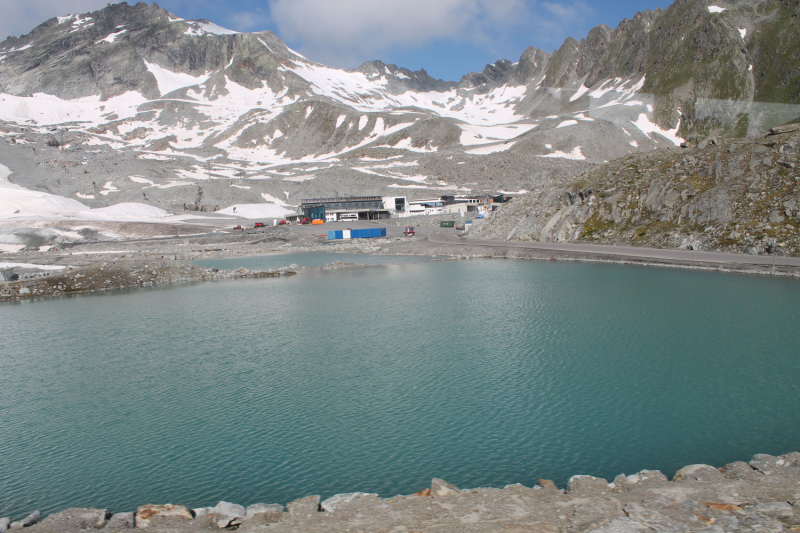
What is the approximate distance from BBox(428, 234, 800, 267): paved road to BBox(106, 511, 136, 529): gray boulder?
39800 mm

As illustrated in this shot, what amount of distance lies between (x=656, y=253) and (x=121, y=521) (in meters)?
43.4

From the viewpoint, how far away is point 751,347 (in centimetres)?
2022

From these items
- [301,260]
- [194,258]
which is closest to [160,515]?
[301,260]

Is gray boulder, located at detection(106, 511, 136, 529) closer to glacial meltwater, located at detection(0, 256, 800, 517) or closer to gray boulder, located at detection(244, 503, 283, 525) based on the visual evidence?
glacial meltwater, located at detection(0, 256, 800, 517)

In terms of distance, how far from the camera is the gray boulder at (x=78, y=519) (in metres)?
9.21

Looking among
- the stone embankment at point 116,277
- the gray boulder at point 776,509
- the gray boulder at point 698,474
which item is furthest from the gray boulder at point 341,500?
the stone embankment at point 116,277

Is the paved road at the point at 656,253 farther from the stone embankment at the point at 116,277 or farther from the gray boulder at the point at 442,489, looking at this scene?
the gray boulder at the point at 442,489

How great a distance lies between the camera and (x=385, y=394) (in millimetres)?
16234

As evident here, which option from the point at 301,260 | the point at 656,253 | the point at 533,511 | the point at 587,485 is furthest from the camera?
the point at 301,260

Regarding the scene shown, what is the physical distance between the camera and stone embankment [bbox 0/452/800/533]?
8.57 m

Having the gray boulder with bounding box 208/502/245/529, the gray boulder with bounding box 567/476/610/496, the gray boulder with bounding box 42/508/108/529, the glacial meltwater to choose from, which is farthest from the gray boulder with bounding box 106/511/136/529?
the gray boulder with bounding box 567/476/610/496

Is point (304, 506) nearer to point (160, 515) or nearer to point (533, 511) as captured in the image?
point (160, 515)

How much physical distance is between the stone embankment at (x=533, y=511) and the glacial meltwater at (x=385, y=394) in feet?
3.27

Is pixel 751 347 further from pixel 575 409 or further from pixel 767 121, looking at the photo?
pixel 767 121
